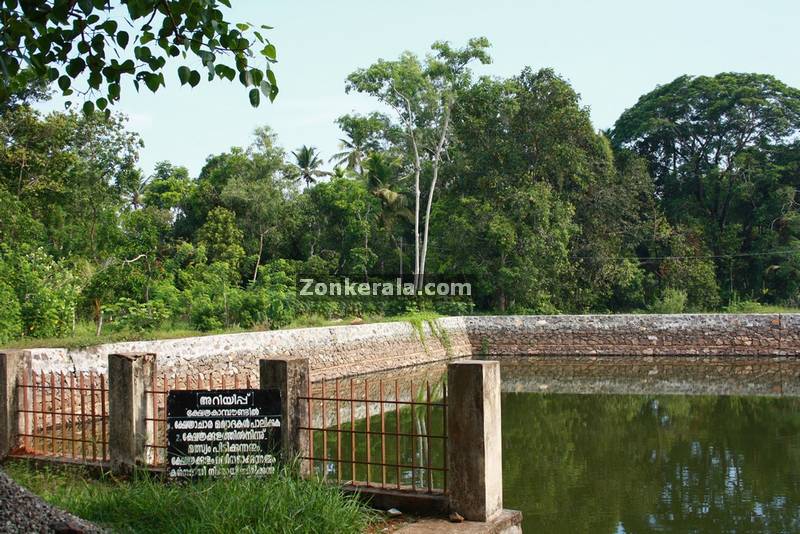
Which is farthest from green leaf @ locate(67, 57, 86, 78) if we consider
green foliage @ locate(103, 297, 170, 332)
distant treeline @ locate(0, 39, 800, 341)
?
distant treeline @ locate(0, 39, 800, 341)

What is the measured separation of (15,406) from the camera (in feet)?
24.6

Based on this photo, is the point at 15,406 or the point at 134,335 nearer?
the point at 15,406

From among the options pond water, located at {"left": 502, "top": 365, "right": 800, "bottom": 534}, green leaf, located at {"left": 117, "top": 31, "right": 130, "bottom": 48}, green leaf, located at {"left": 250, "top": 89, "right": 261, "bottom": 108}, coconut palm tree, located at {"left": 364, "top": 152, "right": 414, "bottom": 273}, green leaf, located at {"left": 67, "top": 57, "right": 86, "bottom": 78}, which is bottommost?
pond water, located at {"left": 502, "top": 365, "right": 800, "bottom": 534}

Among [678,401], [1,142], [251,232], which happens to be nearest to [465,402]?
[678,401]

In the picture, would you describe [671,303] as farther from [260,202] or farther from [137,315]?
[137,315]

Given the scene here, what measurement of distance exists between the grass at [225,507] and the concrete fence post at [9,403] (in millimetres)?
1739

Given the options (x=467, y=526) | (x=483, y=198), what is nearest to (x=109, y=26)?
(x=467, y=526)

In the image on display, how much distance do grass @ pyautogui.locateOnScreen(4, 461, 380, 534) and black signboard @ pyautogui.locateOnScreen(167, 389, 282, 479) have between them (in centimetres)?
16

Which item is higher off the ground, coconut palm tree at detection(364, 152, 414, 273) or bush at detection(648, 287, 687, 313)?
coconut palm tree at detection(364, 152, 414, 273)

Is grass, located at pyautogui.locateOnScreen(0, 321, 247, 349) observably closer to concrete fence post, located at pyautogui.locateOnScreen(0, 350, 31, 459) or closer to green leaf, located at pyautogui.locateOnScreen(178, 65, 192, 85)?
concrete fence post, located at pyautogui.locateOnScreen(0, 350, 31, 459)

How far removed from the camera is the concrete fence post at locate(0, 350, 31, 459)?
7.44 m

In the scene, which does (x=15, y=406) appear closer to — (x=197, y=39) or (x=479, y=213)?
(x=197, y=39)

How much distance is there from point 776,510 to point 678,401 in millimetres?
7705

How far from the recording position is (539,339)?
24141 millimetres
